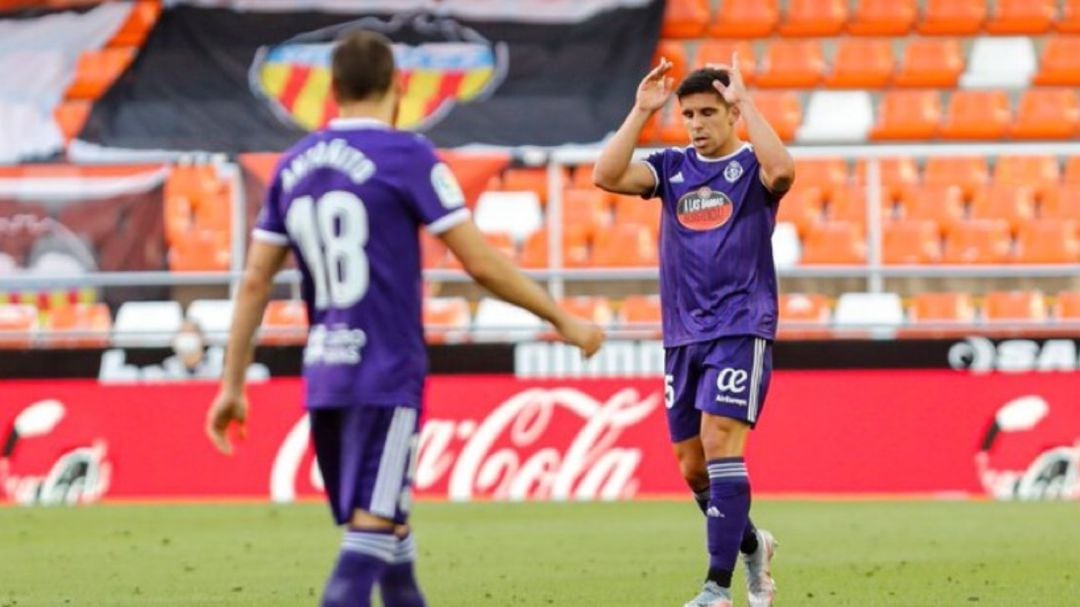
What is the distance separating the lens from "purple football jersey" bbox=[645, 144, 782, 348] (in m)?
8.91

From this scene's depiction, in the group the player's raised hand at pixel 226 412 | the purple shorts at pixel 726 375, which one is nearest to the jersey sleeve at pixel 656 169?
the purple shorts at pixel 726 375

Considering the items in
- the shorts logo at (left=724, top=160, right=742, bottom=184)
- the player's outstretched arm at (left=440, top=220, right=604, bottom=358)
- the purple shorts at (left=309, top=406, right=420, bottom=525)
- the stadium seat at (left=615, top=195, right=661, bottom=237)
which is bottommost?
the stadium seat at (left=615, top=195, right=661, bottom=237)

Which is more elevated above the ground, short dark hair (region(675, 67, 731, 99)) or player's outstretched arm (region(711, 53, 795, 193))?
short dark hair (region(675, 67, 731, 99))

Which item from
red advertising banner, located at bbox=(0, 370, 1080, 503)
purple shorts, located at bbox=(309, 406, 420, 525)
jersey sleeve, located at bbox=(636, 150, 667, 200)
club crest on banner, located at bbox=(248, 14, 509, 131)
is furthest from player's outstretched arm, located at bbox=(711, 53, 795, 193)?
club crest on banner, located at bbox=(248, 14, 509, 131)

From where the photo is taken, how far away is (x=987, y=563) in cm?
1139

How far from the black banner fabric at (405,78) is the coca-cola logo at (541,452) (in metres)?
5.49

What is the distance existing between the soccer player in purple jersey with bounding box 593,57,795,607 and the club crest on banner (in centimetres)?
1349

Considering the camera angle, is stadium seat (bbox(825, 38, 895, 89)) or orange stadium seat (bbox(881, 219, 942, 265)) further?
stadium seat (bbox(825, 38, 895, 89))

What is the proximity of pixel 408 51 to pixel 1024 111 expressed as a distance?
6200 mm

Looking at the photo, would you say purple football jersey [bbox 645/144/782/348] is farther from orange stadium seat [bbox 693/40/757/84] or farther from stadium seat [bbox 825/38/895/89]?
stadium seat [bbox 825/38/895/89]

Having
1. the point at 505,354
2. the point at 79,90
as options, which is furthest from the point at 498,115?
the point at 505,354

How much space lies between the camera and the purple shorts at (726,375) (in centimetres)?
889

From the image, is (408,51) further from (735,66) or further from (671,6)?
(735,66)

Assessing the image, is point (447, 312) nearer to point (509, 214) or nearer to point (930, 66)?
point (509, 214)
